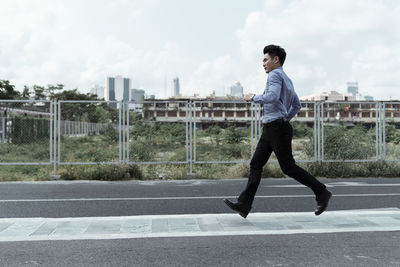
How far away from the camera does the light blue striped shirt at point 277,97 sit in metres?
5.17

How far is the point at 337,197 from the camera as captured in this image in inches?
314

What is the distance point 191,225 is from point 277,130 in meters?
1.44

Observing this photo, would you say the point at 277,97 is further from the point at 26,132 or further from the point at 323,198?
the point at 26,132

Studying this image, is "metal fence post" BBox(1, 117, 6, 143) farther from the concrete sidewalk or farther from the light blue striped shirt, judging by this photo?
the light blue striped shirt

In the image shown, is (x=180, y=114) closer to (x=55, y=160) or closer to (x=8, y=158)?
(x=55, y=160)

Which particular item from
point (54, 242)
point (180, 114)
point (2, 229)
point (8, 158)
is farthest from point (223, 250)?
point (8, 158)

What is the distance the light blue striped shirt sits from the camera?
517 centimetres

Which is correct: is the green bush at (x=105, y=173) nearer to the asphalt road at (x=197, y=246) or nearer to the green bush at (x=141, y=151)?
the green bush at (x=141, y=151)

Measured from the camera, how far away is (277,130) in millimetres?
5230

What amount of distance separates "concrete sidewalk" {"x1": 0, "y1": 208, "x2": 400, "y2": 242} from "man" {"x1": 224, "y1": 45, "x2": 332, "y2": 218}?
0.99 feet

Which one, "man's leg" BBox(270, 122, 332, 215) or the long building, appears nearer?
"man's leg" BBox(270, 122, 332, 215)

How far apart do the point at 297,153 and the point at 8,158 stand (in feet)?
26.4

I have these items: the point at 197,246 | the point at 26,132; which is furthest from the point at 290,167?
the point at 26,132

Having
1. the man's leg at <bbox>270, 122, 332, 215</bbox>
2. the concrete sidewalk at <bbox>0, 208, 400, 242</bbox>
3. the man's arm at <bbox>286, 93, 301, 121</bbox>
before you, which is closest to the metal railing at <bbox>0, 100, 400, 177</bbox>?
the concrete sidewalk at <bbox>0, 208, 400, 242</bbox>
